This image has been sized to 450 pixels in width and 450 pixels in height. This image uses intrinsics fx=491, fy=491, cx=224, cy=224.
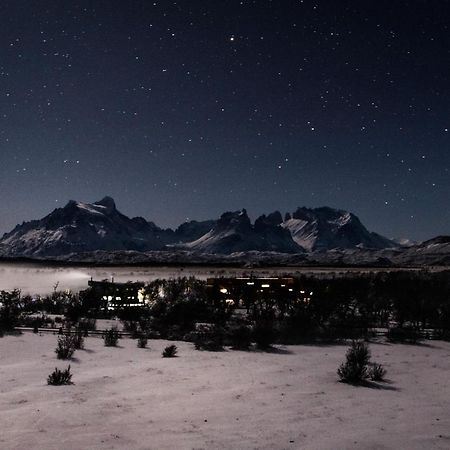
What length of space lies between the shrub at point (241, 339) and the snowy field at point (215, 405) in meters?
4.61

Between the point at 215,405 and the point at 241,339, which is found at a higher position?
the point at 215,405

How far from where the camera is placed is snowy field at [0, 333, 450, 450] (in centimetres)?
A: 1098

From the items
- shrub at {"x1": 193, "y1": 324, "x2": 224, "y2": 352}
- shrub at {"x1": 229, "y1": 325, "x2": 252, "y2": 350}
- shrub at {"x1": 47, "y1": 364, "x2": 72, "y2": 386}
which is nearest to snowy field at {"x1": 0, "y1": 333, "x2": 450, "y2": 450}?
shrub at {"x1": 47, "y1": 364, "x2": 72, "y2": 386}

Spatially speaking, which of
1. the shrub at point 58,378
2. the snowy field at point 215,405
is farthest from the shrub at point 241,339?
the shrub at point 58,378

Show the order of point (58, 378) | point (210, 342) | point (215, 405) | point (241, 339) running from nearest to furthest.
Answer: point (215, 405) < point (58, 378) < point (210, 342) < point (241, 339)

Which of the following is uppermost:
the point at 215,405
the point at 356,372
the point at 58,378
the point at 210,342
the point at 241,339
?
the point at 356,372

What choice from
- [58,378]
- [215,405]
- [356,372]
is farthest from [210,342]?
[215,405]

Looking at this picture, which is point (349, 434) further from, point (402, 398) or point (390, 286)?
point (390, 286)

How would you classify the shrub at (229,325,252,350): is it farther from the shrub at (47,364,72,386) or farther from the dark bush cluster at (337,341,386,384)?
the shrub at (47,364,72,386)

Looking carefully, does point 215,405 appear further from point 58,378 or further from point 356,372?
point 356,372

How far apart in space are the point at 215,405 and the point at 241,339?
609 inches

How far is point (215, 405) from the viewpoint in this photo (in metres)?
14.1

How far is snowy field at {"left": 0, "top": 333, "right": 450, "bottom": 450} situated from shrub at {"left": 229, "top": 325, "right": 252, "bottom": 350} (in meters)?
4.61

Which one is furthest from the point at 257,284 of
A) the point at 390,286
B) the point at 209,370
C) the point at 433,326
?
the point at 209,370
